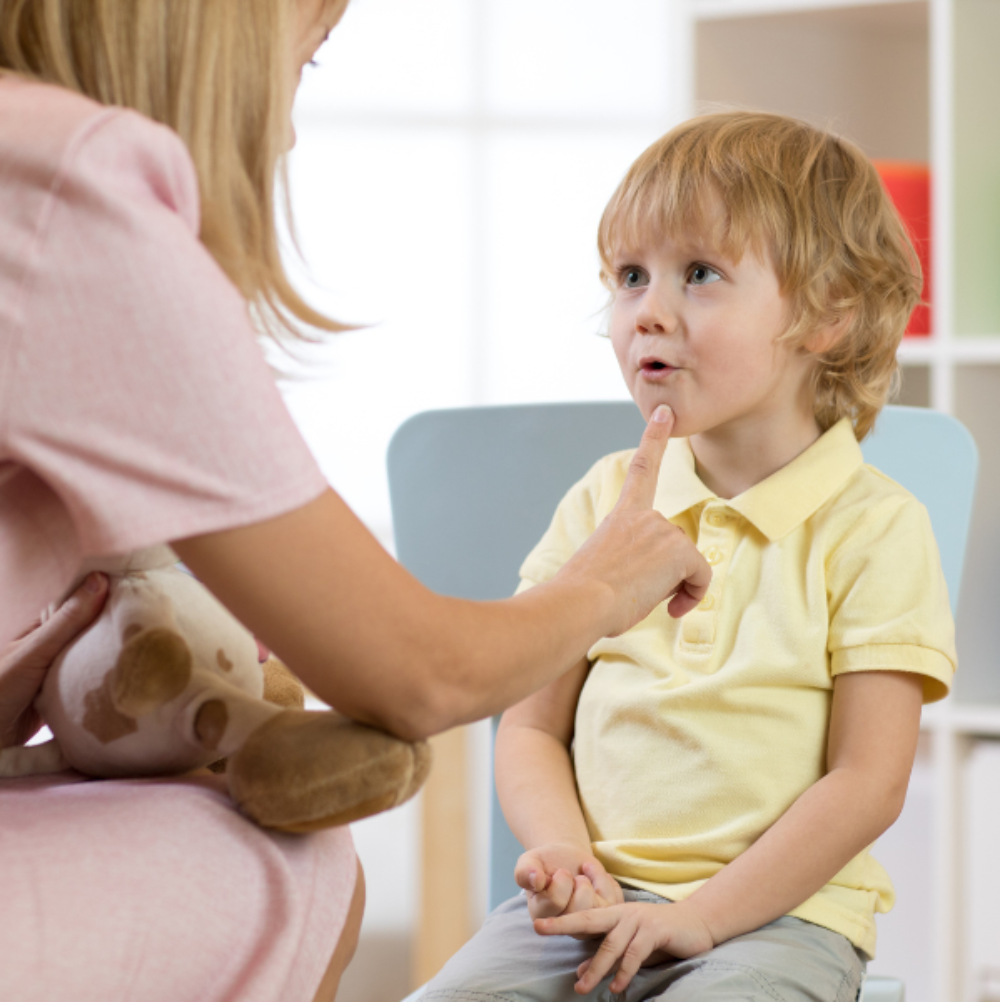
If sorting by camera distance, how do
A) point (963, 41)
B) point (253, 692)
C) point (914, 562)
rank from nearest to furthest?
point (253, 692) → point (914, 562) → point (963, 41)

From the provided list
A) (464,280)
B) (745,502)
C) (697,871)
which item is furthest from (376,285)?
(697,871)

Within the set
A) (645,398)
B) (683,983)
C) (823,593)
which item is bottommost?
(683,983)

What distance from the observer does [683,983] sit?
83 centimetres

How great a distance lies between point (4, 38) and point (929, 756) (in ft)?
5.42

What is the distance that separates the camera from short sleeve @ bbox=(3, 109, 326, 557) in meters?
0.55

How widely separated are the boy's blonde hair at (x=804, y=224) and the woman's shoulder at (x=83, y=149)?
0.50m

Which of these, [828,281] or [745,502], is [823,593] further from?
[828,281]

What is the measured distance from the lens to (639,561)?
2.58 feet

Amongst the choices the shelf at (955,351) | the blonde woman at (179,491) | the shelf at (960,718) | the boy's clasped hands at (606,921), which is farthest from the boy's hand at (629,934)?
the shelf at (955,351)

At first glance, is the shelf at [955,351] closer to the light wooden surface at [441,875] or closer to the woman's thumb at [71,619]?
the light wooden surface at [441,875]

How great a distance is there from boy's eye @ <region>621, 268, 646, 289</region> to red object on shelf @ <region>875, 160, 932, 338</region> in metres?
0.90

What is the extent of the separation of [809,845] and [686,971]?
127mm

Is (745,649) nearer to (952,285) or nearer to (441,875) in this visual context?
(952,285)

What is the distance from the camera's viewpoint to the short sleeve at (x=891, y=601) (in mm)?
904
